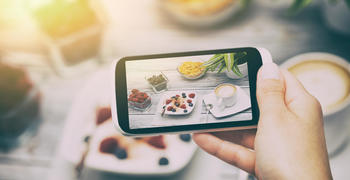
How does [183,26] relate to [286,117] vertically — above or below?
above

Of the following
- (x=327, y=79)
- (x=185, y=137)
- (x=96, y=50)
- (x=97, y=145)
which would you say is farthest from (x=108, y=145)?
(x=327, y=79)

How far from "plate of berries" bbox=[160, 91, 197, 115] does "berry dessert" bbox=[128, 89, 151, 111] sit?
0.07ft

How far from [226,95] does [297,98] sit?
9cm

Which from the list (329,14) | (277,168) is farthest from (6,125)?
(329,14)

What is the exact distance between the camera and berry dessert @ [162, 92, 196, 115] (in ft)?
1.42

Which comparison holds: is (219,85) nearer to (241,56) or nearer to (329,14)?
(241,56)

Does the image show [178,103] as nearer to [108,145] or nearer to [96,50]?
[108,145]

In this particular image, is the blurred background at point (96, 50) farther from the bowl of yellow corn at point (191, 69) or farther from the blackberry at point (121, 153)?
the bowl of yellow corn at point (191, 69)

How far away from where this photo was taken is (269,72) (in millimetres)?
417

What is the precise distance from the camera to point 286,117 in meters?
0.40

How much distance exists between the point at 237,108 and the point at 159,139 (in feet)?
0.63

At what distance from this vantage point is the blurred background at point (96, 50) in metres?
0.59

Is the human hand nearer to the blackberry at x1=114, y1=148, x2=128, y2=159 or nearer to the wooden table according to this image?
the wooden table

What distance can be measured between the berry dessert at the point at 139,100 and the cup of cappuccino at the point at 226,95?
10 centimetres
